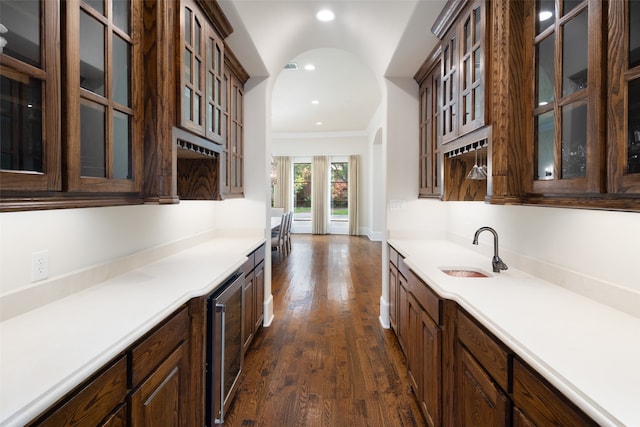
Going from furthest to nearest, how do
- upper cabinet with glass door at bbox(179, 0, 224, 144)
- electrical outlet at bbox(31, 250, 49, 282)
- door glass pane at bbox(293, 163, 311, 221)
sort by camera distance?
door glass pane at bbox(293, 163, 311, 221) → upper cabinet with glass door at bbox(179, 0, 224, 144) → electrical outlet at bbox(31, 250, 49, 282)

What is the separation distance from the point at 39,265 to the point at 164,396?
0.74 m

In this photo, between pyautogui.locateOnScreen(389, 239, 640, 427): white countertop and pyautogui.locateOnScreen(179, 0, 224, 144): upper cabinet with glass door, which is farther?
pyautogui.locateOnScreen(179, 0, 224, 144): upper cabinet with glass door

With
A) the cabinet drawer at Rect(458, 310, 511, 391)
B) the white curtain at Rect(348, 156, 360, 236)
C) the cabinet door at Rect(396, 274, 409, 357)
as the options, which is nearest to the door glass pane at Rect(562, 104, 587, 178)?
the cabinet drawer at Rect(458, 310, 511, 391)

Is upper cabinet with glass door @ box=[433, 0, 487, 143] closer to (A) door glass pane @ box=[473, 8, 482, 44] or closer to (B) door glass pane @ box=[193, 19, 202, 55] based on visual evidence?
(A) door glass pane @ box=[473, 8, 482, 44]

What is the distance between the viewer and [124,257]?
197 cm

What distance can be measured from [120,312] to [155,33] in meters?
1.31

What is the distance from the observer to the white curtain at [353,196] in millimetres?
10680

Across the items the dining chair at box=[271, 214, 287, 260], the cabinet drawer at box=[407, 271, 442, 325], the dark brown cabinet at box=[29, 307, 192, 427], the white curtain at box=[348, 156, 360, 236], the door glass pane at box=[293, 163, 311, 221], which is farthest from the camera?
the door glass pane at box=[293, 163, 311, 221]

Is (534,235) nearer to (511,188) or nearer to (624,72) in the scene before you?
(511,188)

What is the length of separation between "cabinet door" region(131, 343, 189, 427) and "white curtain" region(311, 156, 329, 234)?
9.47 m

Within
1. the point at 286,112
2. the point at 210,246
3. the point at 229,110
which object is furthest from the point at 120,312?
the point at 286,112

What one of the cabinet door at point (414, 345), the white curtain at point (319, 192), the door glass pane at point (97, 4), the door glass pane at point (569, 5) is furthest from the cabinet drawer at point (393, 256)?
the white curtain at point (319, 192)

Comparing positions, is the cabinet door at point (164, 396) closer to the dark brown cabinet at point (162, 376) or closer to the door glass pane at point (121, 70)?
the dark brown cabinet at point (162, 376)

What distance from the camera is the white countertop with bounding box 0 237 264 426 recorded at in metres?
0.79
